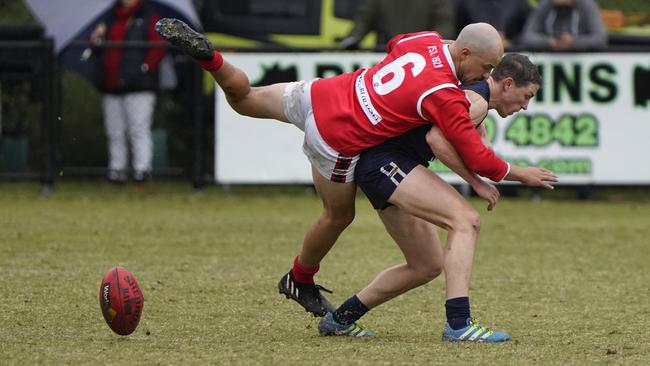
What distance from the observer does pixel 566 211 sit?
13617 millimetres

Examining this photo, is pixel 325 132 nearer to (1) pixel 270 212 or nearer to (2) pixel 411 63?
(2) pixel 411 63

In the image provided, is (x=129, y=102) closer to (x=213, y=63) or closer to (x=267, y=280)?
(x=267, y=280)

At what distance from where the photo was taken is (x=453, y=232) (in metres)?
6.69

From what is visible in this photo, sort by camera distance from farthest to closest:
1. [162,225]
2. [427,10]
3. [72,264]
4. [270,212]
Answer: [427,10] < [270,212] < [162,225] < [72,264]

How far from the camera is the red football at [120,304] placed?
22.2ft

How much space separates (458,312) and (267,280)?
2729 mm

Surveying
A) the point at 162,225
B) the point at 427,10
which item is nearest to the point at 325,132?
the point at 162,225

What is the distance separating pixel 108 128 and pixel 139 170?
506 mm

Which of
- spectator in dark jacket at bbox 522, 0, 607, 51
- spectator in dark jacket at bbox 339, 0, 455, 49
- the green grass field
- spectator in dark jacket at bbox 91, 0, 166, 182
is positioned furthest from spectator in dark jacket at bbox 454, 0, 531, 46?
spectator in dark jacket at bbox 91, 0, 166, 182

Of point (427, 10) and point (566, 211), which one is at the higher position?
point (427, 10)

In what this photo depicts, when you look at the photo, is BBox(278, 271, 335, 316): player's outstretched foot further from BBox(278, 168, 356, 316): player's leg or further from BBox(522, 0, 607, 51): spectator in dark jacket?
BBox(522, 0, 607, 51): spectator in dark jacket

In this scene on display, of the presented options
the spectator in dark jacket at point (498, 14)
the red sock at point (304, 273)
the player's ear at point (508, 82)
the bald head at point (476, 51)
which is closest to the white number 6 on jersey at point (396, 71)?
the bald head at point (476, 51)

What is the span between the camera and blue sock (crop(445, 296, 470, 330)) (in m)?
6.66

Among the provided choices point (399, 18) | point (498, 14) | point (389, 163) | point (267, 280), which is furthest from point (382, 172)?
point (498, 14)
